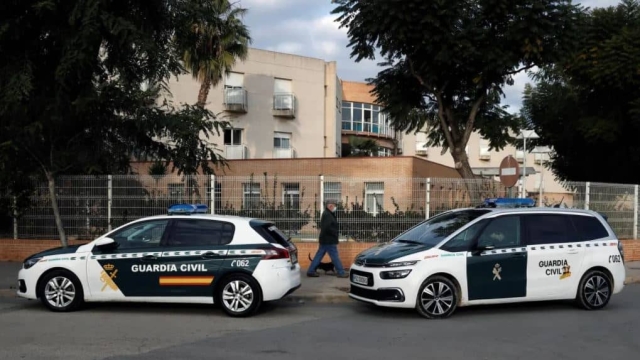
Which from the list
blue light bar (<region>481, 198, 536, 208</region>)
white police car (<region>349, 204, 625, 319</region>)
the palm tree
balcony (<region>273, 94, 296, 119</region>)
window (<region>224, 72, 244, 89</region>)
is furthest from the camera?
balcony (<region>273, 94, 296, 119</region>)

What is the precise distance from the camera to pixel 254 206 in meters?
14.7

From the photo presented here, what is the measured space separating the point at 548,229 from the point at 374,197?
5399 mm

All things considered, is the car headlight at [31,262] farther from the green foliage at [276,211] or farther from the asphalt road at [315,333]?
the green foliage at [276,211]

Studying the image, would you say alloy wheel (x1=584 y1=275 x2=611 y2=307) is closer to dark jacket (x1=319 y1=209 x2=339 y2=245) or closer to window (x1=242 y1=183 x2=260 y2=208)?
dark jacket (x1=319 y1=209 x2=339 y2=245)

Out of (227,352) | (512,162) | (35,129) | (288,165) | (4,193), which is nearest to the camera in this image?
(227,352)

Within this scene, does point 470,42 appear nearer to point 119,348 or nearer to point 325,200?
point 325,200

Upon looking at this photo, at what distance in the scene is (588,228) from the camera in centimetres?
980

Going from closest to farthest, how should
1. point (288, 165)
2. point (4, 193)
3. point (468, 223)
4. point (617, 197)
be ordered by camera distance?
A: point (468, 223)
point (4, 193)
point (617, 197)
point (288, 165)

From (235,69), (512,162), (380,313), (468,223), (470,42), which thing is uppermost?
(235,69)

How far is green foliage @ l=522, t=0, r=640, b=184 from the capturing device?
20.9 m

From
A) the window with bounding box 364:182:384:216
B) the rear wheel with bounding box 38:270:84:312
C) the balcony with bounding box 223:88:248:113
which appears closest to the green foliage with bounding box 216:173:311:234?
the window with bounding box 364:182:384:216

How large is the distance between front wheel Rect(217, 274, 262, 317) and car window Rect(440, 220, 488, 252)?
2.86 meters

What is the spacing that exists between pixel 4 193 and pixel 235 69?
2045 centimetres

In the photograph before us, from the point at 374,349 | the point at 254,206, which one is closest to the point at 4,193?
the point at 254,206
